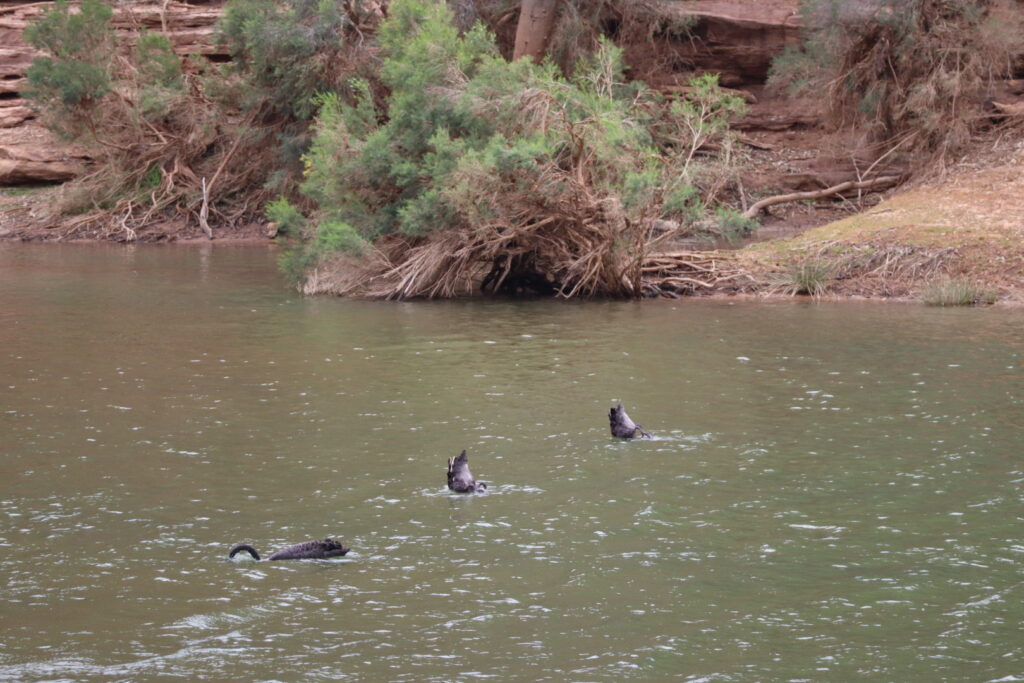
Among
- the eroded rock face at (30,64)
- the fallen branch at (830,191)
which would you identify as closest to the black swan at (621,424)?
the fallen branch at (830,191)

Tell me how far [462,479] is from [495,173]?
10652mm

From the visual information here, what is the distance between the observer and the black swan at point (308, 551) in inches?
312

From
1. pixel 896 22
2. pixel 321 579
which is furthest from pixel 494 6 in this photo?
pixel 321 579

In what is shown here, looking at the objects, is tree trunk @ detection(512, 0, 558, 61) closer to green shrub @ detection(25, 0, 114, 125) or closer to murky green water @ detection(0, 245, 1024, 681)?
green shrub @ detection(25, 0, 114, 125)

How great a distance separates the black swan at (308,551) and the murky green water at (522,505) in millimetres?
84

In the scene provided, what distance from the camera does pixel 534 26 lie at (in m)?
30.1

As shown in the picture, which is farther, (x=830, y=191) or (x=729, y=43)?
(x=729, y=43)

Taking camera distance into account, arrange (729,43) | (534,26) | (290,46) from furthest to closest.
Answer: (729,43)
(290,46)
(534,26)

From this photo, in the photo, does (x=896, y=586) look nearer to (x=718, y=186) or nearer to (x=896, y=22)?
(x=718, y=186)

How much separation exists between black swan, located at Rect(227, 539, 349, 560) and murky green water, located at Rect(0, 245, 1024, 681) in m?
0.08

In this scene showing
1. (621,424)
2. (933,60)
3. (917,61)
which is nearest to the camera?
(621,424)

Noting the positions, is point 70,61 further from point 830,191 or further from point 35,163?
point 830,191

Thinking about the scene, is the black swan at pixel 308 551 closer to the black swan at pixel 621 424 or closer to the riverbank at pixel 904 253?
the black swan at pixel 621 424

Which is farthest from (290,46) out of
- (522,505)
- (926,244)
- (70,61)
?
(522,505)
